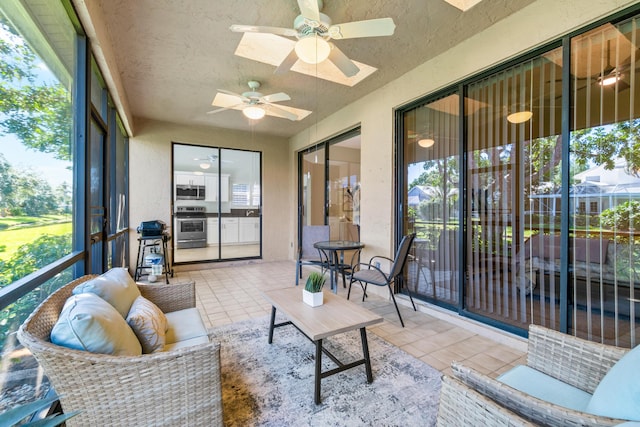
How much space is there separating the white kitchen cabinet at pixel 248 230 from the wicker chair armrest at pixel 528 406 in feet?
18.5

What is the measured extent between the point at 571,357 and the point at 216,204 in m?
6.17

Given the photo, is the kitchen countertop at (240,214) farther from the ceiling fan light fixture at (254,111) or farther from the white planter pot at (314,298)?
the white planter pot at (314,298)

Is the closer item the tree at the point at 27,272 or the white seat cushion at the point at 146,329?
the tree at the point at 27,272

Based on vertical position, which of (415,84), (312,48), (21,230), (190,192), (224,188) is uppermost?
(415,84)

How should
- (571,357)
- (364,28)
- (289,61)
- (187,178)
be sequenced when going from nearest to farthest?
(571,357), (364,28), (289,61), (187,178)

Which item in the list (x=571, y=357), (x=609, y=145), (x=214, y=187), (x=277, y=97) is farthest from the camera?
(x=214, y=187)

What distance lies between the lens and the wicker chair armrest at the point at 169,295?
2.11 meters

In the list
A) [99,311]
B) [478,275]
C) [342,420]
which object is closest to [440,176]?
[478,275]

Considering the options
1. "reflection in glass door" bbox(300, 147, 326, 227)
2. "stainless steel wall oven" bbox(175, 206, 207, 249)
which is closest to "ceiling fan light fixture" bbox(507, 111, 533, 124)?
"reflection in glass door" bbox(300, 147, 326, 227)

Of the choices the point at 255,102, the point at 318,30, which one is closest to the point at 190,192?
the point at 255,102

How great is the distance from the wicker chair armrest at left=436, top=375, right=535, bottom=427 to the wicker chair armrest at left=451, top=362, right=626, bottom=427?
5cm

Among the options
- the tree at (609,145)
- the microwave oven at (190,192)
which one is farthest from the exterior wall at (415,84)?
the microwave oven at (190,192)

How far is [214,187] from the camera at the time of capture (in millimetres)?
6070

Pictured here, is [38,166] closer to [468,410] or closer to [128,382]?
[128,382]
